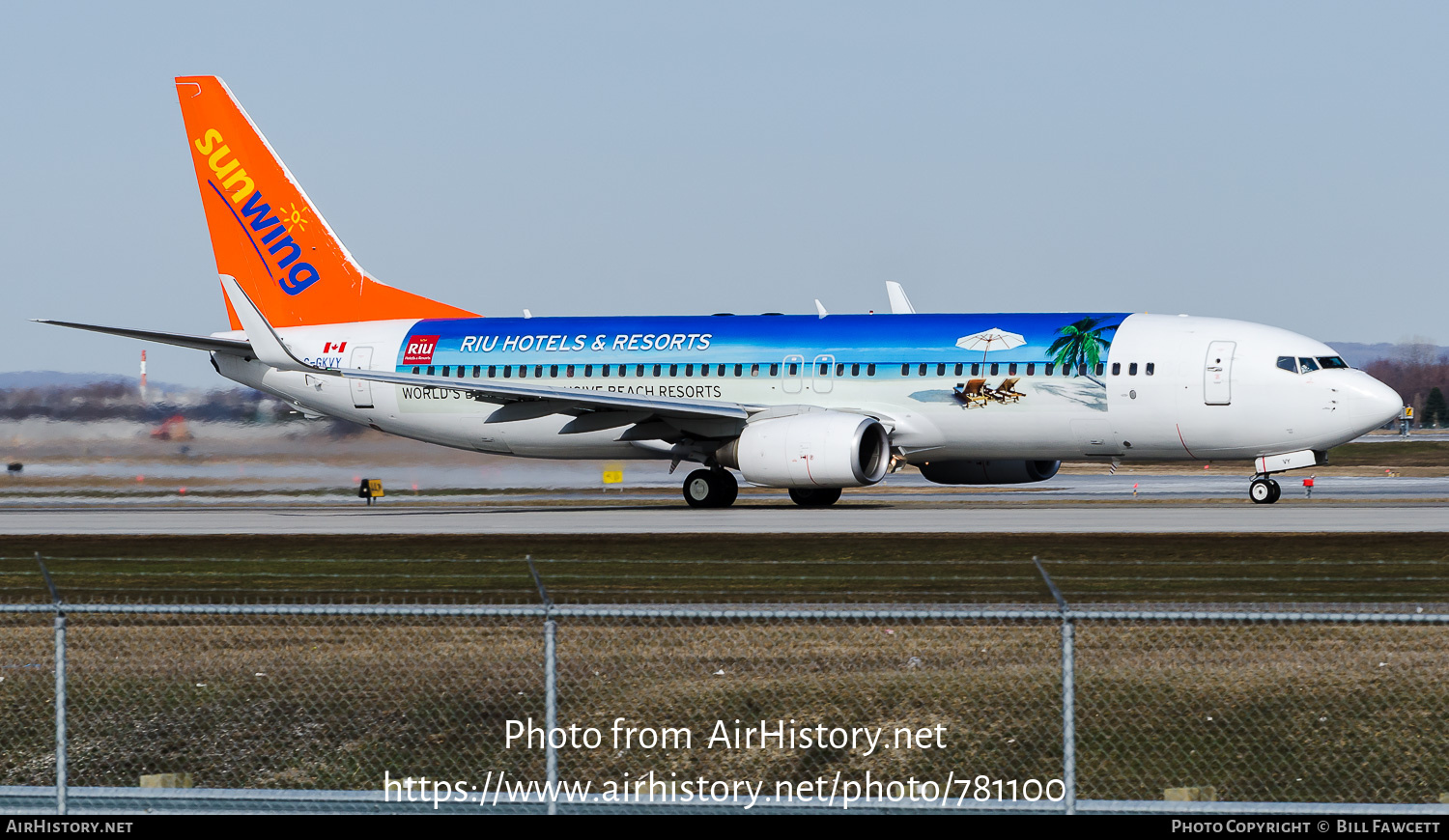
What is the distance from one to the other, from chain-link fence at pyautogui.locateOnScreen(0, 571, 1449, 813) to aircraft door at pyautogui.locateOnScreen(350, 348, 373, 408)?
2408 cm

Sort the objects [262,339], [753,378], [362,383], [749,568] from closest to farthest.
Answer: [749,568]
[753,378]
[262,339]
[362,383]

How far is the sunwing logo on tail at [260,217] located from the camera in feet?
141

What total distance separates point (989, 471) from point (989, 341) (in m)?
4.63

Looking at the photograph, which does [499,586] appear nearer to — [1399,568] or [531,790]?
[531,790]

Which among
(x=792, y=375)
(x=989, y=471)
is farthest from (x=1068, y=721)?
(x=989, y=471)

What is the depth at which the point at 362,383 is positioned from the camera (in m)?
41.3

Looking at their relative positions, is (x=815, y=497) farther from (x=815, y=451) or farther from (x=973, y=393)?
(x=973, y=393)

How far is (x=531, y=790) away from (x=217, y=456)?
3398 cm

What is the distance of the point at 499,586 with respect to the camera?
20.5 m

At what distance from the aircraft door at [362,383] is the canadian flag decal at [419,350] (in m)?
1.00

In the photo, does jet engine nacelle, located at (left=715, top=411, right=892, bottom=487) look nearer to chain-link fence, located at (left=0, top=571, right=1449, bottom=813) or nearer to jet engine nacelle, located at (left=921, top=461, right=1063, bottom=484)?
jet engine nacelle, located at (left=921, top=461, right=1063, bottom=484)

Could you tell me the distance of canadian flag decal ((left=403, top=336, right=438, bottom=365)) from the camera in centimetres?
4059

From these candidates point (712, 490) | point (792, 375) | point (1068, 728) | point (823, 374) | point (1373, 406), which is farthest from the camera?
point (712, 490)
